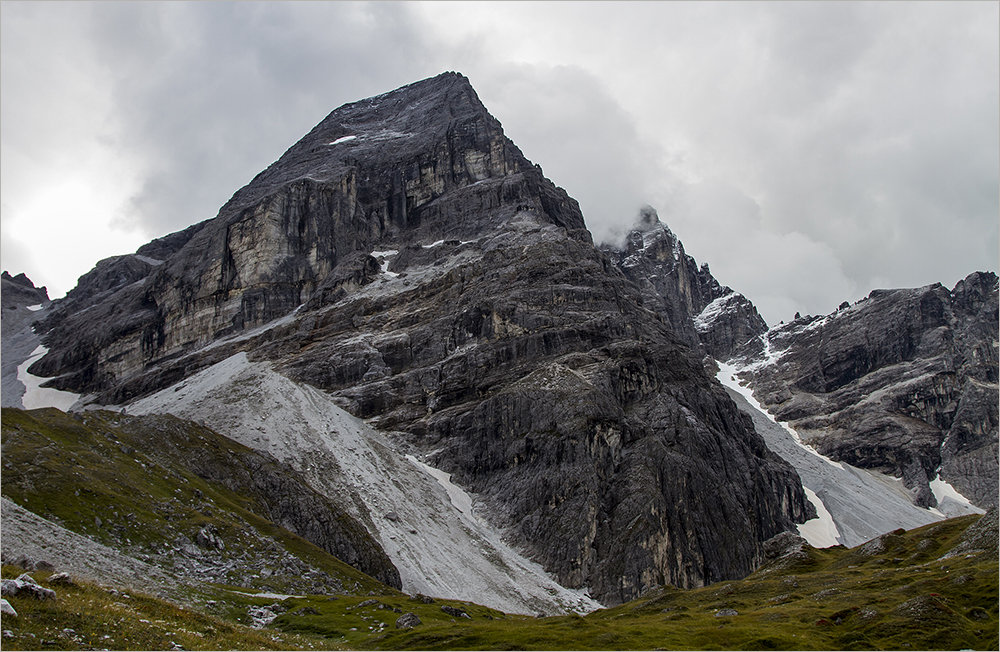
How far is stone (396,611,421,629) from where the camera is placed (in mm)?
47553

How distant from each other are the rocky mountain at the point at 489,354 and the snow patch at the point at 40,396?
11.1 ft

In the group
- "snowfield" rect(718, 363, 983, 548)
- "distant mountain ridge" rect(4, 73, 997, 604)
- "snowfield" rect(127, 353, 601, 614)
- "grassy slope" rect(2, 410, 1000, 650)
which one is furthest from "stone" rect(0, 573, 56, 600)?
"snowfield" rect(718, 363, 983, 548)

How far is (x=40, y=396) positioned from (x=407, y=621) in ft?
541

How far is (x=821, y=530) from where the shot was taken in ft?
427

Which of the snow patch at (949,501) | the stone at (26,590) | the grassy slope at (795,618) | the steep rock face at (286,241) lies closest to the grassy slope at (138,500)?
the grassy slope at (795,618)

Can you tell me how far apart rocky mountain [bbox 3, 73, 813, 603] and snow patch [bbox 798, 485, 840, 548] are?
4054 mm

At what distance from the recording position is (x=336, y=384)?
127250mm

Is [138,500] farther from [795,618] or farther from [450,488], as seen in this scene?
[795,618]

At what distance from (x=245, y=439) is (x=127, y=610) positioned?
7665 centimetres

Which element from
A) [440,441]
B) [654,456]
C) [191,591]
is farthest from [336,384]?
[191,591]

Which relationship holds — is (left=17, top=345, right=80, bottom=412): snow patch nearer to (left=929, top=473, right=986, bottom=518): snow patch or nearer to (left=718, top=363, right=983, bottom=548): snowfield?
(left=718, top=363, right=983, bottom=548): snowfield

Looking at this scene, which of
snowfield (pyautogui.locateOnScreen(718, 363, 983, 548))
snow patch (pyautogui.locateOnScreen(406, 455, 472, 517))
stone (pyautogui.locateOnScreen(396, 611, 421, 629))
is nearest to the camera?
stone (pyautogui.locateOnScreen(396, 611, 421, 629))

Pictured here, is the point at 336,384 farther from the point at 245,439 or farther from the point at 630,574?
the point at 630,574

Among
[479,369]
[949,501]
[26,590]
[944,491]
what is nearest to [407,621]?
[26,590]
